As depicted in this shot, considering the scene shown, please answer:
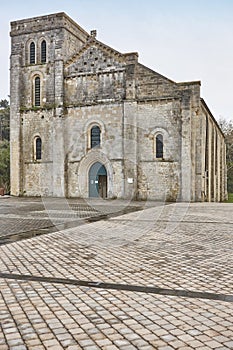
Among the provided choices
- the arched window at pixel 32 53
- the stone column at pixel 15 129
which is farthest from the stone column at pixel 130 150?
the arched window at pixel 32 53

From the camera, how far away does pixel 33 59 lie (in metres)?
32.7

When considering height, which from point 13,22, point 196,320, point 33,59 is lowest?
point 196,320

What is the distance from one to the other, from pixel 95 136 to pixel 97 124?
3.14 ft

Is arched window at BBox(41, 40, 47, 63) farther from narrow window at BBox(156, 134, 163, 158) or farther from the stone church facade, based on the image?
narrow window at BBox(156, 134, 163, 158)

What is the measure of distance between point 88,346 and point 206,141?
28.7 m

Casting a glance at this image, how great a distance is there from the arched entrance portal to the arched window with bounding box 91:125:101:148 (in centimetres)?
160

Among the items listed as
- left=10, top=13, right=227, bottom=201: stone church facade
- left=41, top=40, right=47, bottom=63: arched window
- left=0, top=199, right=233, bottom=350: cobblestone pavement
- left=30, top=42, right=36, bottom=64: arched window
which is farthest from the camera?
left=30, top=42, right=36, bottom=64: arched window

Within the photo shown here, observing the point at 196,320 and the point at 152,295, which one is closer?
the point at 196,320

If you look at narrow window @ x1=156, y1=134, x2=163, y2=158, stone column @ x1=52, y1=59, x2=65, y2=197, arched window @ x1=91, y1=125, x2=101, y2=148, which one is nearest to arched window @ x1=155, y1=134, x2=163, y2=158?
narrow window @ x1=156, y1=134, x2=163, y2=158

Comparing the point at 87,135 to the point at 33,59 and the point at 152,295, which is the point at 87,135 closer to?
the point at 33,59

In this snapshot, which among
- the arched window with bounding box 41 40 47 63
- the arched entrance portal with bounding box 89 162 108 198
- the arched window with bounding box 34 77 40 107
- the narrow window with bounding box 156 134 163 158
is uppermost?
the arched window with bounding box 41 40 47 63

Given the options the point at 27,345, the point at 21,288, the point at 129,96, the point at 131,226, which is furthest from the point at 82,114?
the point at 27,345

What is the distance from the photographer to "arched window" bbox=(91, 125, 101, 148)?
30.0 metres

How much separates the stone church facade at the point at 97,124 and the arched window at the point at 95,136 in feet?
0.26
